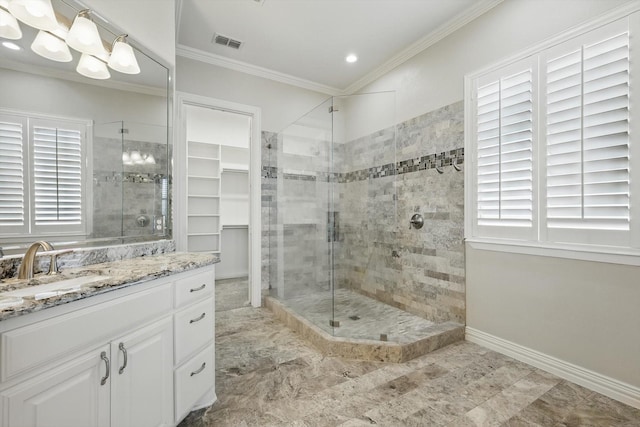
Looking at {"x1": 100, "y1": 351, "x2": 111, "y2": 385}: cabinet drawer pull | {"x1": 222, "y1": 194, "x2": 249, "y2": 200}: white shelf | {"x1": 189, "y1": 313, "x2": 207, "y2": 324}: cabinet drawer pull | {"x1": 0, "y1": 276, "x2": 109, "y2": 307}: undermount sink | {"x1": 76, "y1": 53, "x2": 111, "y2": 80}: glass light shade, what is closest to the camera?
{"x1": 0, "y1": 276, "x2": 109, "y2": 307}: undermount sink

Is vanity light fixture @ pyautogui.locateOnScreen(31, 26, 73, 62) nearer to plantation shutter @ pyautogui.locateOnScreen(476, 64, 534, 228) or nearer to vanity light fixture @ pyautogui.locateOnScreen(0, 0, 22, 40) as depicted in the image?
vanity light fixture @ pyautogui.locateOnScreen(0, 0, 22, 40)

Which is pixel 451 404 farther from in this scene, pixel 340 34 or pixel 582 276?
pixel 340 34

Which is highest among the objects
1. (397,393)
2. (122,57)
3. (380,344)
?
(122,57)

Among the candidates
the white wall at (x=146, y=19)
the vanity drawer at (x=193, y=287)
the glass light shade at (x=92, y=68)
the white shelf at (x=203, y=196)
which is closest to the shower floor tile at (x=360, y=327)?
the vanity drawer at (x=193, y=287)

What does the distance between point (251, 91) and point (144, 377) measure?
9.86 feet

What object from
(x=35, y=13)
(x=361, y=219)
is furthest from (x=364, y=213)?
(x=35, y=13)

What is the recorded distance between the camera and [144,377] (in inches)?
47.5

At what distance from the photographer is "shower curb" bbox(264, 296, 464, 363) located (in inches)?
82.0

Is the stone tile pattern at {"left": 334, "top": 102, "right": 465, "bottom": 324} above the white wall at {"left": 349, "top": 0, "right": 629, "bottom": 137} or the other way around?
the other way around

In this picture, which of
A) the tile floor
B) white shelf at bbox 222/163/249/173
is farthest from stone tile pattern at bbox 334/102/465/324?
white shelf at bbox 222/163/249/173

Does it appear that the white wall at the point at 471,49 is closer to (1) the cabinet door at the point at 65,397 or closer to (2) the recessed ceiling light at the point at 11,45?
(2) the recessed ceiling light at the point at 11,45

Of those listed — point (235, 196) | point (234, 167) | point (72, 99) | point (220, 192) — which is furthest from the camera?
point (235, 196)

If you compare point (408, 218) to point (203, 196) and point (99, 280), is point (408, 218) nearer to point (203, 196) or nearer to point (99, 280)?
point (99, 280)

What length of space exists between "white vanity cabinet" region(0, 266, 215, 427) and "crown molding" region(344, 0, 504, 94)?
9.20 feet
